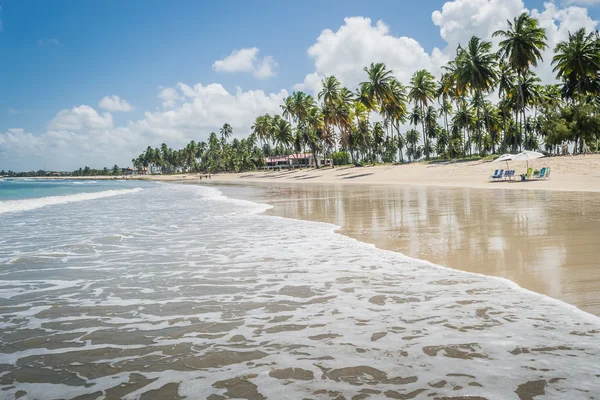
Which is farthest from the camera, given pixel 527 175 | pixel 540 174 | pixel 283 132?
pixel 283 132

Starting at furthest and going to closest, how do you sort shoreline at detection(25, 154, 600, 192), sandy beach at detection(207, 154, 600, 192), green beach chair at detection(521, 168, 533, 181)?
1. green beach chair at detection(521, 168, 533, 181)
2. sandy beach at detection(207, 154, 600, 192)
3. shoreline at detection(25, 154, 600, 192)

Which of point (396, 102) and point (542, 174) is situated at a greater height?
point (396, 102)

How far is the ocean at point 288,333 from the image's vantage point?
3.20 meters

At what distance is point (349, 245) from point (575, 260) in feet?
13.9

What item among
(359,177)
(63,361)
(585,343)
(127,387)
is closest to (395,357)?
(585,343)

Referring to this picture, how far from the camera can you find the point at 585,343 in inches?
142

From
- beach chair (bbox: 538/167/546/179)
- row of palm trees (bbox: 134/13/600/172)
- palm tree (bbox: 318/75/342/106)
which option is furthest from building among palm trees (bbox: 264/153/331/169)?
beach chair (bbox: 538/167/546/179)

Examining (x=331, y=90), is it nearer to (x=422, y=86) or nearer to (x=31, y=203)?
(x=422, y=86)

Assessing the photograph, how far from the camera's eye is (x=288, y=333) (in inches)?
168

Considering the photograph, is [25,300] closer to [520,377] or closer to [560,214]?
[520,377]

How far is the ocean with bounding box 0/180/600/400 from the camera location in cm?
320

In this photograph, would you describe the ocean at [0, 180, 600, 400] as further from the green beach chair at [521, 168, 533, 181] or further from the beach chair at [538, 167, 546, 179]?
the green beach chair at [521, 168, 533, 181]

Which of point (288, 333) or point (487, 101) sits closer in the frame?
point (288, 333)

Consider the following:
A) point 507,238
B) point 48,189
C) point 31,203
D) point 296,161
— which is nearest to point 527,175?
point 507,238
